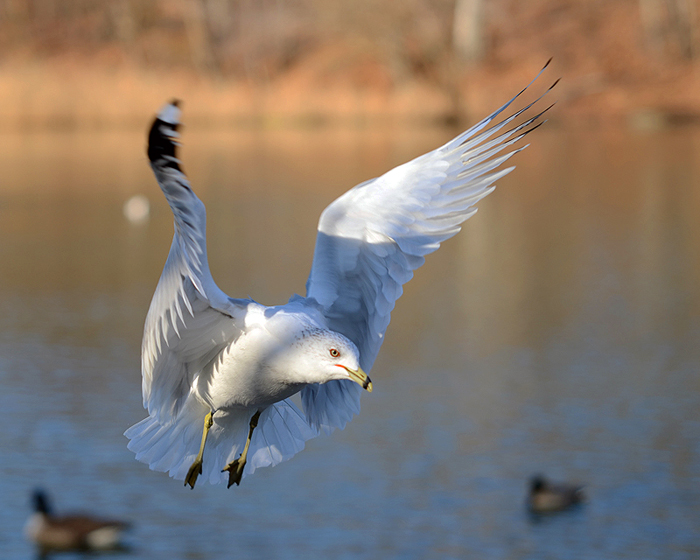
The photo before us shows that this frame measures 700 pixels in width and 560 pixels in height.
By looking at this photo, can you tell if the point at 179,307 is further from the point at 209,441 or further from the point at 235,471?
the point at 209,441

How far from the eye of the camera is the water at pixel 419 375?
14.9 m

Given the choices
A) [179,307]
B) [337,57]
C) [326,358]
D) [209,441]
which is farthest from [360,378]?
[337,57]

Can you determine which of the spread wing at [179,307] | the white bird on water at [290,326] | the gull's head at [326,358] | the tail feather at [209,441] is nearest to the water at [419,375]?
the tail feather at [209,441]

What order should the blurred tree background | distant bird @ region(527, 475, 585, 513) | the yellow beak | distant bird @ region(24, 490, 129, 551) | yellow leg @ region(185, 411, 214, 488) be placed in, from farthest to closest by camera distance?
the blurred tree background
distant bird @ region(527, 475, 585, 513)
distant bird @ region(24, 490, 129, 551)
yellow leg @ region(185, 411, 214, 488)
the yellow beak

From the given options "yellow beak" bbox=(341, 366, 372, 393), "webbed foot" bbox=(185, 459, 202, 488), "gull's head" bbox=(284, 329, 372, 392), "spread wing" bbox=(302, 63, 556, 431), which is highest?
"spread wing" bbox=(302, 63, 556, 431)

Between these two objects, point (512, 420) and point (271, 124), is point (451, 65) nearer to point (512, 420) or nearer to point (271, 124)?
point (271, 124)

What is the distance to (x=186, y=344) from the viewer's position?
5664 mm

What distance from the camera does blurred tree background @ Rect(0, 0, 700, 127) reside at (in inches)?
1603

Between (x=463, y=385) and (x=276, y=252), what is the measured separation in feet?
27.1

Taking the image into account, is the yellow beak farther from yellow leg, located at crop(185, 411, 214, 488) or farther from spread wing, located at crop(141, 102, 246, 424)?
yellow leg, located at crop(185, 411, 214, 488)

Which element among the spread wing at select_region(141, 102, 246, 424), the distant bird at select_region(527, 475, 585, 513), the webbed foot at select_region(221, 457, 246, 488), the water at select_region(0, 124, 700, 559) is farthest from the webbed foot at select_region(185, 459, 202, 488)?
the distant bird at select_region(527, 475, 585, 513)

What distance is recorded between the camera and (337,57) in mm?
52500

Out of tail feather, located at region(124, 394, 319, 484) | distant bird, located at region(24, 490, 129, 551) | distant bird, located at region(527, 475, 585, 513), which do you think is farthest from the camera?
distant bird, located at region(527, 475, 585, 513)

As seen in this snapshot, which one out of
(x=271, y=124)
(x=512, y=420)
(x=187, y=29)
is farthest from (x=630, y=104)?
(x=512, y=420)
